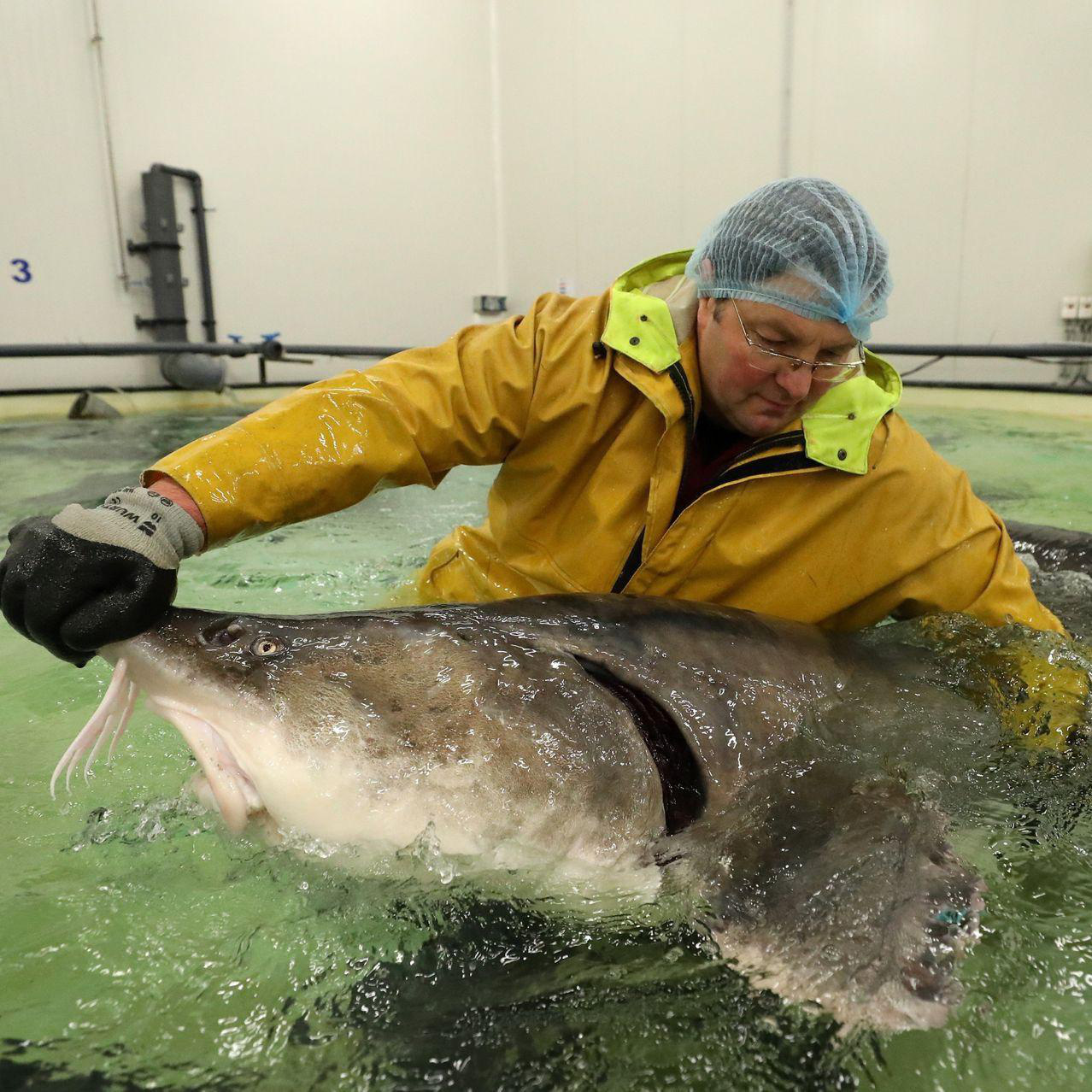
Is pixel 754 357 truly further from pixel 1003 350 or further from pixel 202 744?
pixel 1003 350

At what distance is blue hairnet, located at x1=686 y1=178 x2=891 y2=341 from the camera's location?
1.93 m

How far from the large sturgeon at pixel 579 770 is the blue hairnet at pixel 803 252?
0.81 m

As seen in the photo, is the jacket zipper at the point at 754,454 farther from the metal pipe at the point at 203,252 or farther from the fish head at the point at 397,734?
the metal pipe at the point at 203,252

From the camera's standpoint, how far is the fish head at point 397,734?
1.30 metres

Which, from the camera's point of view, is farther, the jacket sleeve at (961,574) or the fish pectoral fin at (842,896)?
the jacket sleeve at (961,574)

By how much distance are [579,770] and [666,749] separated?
181 mm

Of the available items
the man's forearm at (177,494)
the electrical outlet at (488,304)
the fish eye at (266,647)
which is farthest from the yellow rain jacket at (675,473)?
the electrical outlet at (488,304)

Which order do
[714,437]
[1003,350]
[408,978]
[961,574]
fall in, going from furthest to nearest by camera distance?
1. [1003,350]
2. [714,437]
3. [961,574]
4. [408,978]

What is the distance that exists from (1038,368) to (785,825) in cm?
785

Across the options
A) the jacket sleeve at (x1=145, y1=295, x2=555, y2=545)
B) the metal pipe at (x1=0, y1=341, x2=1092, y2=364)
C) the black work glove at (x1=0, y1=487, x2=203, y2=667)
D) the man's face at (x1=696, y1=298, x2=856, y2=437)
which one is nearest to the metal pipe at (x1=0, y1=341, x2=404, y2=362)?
the metal pipe at (x1=0, y1=341, x2=1092, y2=364)

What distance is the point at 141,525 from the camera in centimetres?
144

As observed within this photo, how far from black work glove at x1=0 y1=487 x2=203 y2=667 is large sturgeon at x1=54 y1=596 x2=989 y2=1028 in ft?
0.19

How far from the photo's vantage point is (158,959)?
1.28m

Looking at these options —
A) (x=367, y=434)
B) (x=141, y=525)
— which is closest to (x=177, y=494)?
(x=141, y=525)
